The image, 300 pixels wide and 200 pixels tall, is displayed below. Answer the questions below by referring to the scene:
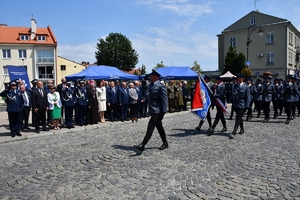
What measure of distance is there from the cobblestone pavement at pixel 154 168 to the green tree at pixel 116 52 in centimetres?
5116

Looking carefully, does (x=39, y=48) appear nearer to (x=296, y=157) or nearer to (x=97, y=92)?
(x=97, y=92)

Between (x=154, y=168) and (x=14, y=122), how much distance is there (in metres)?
6.16

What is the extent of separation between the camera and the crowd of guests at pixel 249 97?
352 inches

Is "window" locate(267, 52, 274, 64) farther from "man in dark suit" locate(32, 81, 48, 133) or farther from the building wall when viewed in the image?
"man in dark suit" locate(32, 81, 48, 133)

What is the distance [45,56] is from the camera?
54906mm

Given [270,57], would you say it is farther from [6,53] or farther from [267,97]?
[6,53]

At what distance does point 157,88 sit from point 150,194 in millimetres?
3057

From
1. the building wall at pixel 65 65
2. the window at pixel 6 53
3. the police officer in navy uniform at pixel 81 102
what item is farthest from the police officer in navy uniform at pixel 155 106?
the building wall at pixel 65 65

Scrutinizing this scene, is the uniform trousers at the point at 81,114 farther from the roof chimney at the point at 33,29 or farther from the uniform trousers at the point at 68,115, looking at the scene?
the roof chimney at the point at 33,29

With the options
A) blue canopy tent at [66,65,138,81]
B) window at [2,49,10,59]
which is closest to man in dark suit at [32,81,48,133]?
blue canopy tent at [66,65,138,81]

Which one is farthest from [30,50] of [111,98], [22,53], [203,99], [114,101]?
[203,99]

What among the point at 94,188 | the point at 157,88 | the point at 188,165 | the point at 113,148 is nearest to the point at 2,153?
the point at 113,148

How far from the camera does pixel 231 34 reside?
52406 millimetres

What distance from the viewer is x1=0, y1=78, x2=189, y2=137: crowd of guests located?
9.43 meters
